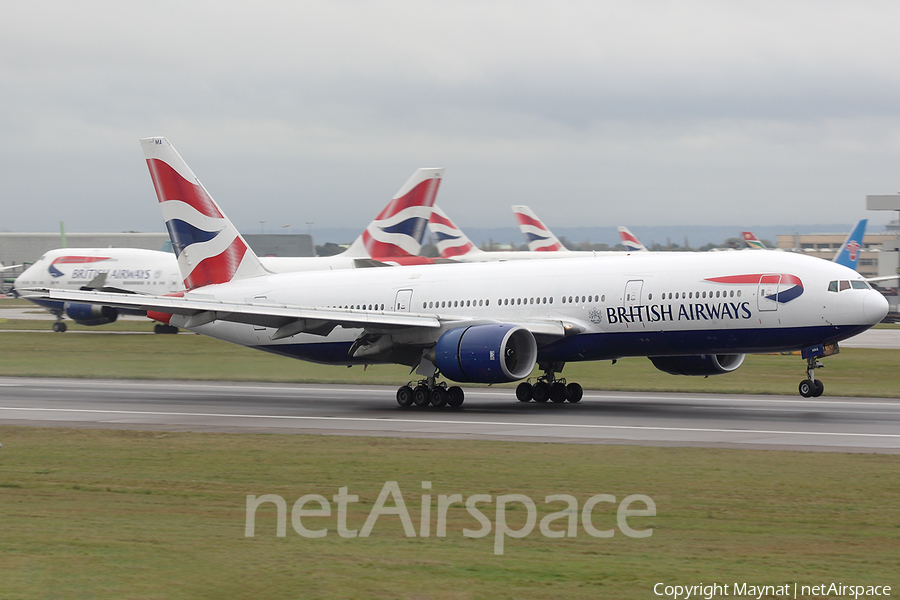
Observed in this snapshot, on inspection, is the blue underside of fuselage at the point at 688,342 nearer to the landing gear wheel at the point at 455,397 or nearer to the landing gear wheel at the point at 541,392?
the landing gear wheel at the point at 541,392

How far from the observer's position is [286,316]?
93.5ft

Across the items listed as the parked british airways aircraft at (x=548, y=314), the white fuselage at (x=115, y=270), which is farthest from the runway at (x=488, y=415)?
the white fuselage at (x=115, y=270)

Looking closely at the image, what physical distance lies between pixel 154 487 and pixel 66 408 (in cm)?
1412

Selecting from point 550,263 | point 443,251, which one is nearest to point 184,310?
point 550,263

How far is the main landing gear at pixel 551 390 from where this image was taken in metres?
30.0

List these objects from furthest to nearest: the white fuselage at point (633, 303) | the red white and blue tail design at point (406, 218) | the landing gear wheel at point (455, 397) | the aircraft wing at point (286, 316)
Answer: the red white and blue tail design at point (406, 218) < the landing gear wheel at point (455, 397) < the aircraft wing at point (286, 316) < the white fuselage at point (633, 303)

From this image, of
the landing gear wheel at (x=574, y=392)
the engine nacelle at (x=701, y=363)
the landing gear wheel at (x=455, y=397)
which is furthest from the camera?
the landing gear wheel at (x=574, y=392)

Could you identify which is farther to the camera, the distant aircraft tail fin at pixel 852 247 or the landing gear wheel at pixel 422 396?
the distant aircraft tail fin at pixel 852 247

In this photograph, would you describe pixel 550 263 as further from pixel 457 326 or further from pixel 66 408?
pixel 66 408

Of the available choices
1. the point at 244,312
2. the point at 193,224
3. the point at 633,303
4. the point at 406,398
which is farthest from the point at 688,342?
the point at 193,224

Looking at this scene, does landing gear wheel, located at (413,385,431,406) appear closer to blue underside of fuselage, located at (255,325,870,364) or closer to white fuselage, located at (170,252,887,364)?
white fuselage, located at (170,252,887,364)

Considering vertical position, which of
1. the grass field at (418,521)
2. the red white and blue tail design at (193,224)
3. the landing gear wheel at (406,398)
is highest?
the red white and blue tail design at (193,224)

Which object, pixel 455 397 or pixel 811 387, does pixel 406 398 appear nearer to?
pixel 455 397

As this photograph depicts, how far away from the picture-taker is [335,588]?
9.62 metres
